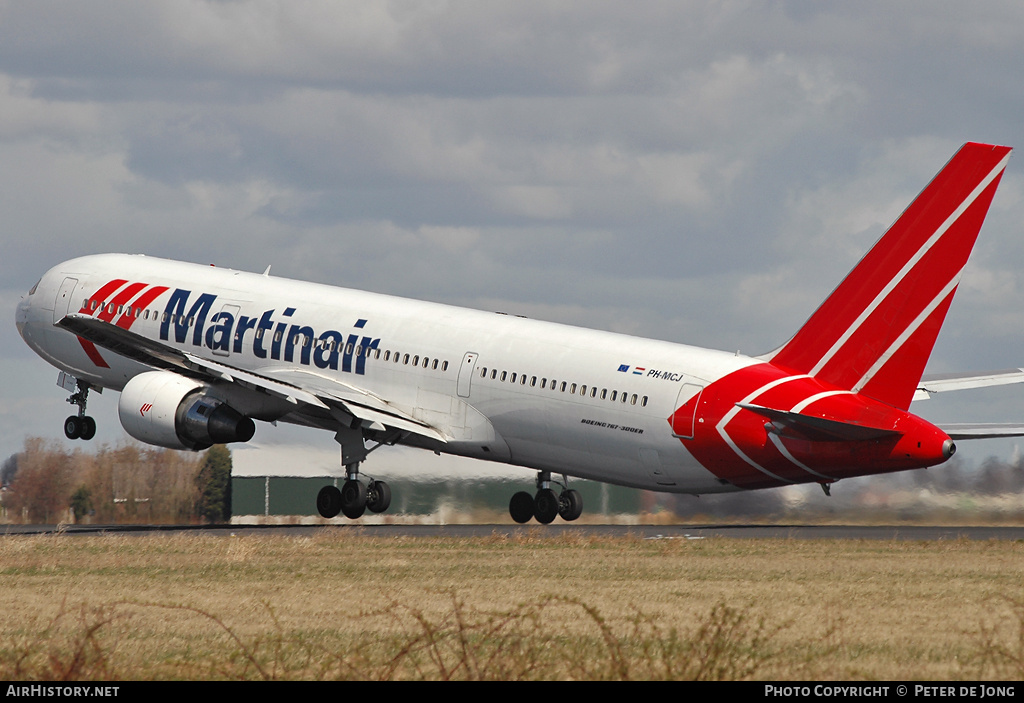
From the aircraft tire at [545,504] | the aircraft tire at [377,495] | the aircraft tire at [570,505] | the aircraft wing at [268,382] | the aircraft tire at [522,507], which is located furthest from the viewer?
the aircraft tire at [522,507]

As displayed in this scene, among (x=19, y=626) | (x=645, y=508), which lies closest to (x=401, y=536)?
(x=645, y=508)

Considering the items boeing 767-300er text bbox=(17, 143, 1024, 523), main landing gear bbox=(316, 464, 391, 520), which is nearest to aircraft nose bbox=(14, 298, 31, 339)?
boeing 767-300er text bbox=(17, 143, 1024, 523)

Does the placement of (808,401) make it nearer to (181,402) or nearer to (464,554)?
(464,554)

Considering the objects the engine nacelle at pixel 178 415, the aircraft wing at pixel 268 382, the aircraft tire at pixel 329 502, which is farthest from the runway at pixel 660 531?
the aircraft wing at pixel 268 382

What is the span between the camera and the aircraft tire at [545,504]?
47.1 metres

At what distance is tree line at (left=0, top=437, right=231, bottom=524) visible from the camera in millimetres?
62688

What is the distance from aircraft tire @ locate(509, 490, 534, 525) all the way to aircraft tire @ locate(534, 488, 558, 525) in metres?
0.27

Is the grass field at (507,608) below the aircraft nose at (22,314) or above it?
below

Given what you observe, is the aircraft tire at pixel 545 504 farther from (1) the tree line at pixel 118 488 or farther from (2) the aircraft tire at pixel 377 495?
(1) the tree line at pixel 118 488

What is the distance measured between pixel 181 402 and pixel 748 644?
1080 inches

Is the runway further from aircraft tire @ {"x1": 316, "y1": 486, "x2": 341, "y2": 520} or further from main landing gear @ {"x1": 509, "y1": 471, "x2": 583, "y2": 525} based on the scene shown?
aircraft tire @ {"x1": 316, "y1": 486, "x2": 341, "y2": 520}

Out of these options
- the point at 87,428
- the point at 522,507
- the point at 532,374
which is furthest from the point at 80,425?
the point at 532,374

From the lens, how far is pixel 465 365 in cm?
4281

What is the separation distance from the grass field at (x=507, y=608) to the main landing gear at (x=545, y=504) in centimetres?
775
